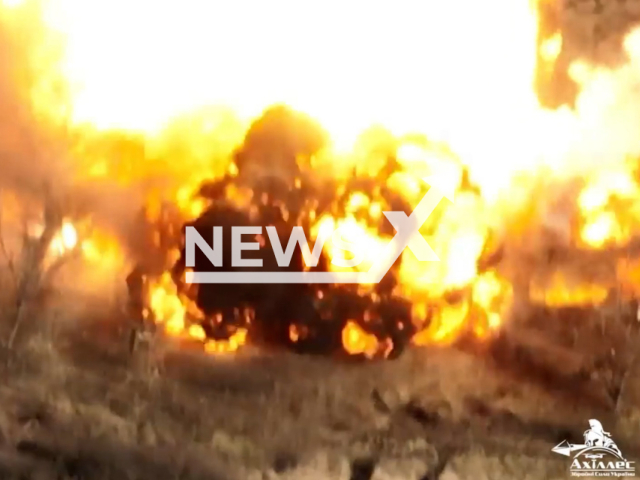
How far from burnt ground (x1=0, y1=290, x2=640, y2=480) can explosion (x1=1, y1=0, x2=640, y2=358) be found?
69 millimetres

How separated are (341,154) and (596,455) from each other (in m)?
0.84

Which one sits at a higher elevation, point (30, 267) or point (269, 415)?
point (30, 267)

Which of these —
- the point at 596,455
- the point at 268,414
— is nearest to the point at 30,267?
the point at 268,414

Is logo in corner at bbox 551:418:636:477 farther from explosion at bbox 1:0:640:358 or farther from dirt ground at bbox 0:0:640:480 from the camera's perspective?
explosion at bbox 1:0:640:358

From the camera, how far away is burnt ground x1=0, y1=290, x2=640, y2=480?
55.1 inches

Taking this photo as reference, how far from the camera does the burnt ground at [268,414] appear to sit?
1399 millimetres

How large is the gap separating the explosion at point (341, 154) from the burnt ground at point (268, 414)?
0.07 m

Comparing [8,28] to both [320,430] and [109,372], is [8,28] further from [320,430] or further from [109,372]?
[320,430]

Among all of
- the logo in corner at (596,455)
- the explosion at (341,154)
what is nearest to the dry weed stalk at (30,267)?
the explosion at (341,154)

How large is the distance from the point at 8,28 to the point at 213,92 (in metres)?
0.46

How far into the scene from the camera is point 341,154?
146 centimetres

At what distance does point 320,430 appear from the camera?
1.41 metres

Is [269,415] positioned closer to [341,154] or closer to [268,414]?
[268,414]

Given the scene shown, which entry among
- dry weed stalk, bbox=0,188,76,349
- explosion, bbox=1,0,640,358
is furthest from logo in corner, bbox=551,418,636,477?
dry weed stalk, bbox=0,188,76,349
